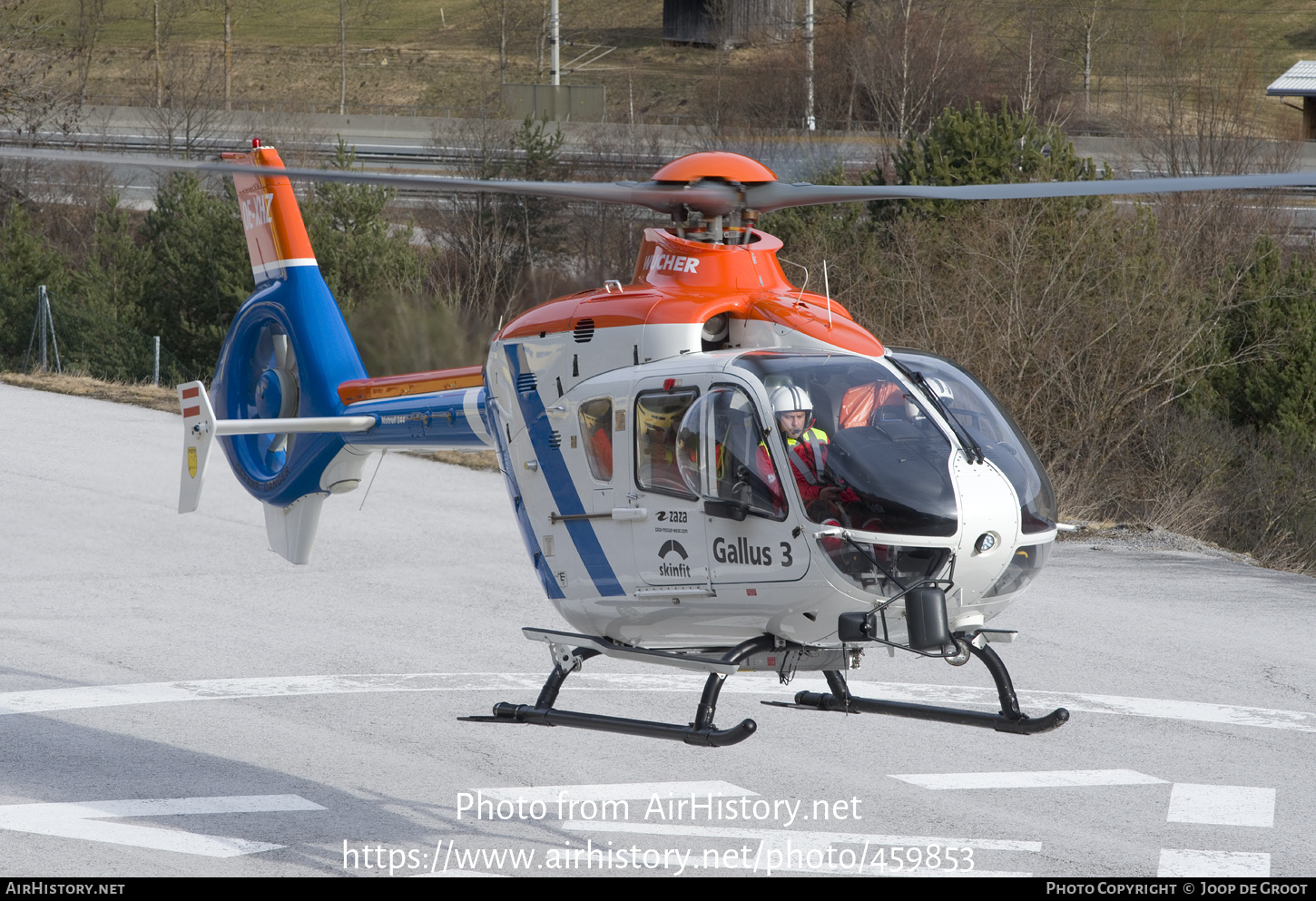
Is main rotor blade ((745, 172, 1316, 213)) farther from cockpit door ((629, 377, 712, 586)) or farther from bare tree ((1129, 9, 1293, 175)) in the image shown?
bare tree ((1129, 9, 1293, 175))

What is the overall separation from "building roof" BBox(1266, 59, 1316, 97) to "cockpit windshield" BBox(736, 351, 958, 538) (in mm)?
43189

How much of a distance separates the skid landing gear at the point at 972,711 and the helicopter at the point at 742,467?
0.5 inches

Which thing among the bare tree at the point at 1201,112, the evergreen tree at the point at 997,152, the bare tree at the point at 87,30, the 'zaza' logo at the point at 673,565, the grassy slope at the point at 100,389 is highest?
the bare tree at the point at 87,30

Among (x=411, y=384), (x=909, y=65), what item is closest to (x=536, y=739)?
(x=411, y=384)

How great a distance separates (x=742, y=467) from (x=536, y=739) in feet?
12.4

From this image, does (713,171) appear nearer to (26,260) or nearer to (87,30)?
Result: (26,260)

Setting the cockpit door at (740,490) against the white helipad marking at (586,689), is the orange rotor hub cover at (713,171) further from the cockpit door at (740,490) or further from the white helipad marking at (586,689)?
the white helipad marking at (586,689)

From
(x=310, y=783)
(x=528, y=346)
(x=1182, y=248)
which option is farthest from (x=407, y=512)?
(x=1182, y=248)

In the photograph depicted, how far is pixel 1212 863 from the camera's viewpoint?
7.19m

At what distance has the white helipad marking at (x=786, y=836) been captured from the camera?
7.46 m

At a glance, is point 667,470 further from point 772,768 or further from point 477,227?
point 477,227

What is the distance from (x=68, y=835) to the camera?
7.50 m

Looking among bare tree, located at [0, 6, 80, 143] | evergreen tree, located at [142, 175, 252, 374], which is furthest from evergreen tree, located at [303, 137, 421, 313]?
bare tree, located at [0, 6, 80, 143]

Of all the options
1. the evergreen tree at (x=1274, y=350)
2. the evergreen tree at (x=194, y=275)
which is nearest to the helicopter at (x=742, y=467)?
the evergreen tree at (x=1274, y=350)
